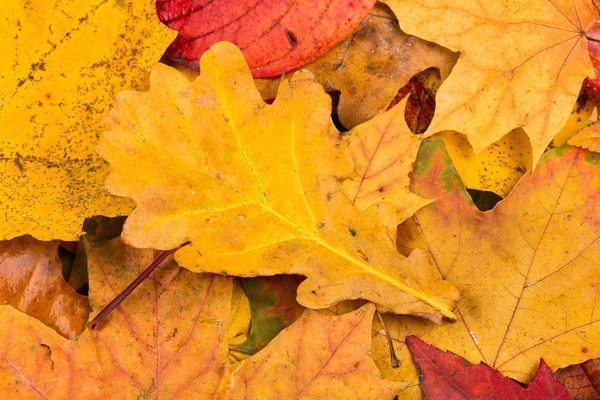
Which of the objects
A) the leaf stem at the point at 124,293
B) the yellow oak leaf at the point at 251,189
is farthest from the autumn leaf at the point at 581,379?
the leaf stem at the point at 124,293

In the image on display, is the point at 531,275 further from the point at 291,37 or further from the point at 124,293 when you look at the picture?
the point at 124,293

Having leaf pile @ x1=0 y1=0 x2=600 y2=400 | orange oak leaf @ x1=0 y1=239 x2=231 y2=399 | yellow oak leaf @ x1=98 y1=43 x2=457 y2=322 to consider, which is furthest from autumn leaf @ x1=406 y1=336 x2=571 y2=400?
orange oak leaf @ x1=0 y1=239 x2=231 y2=399

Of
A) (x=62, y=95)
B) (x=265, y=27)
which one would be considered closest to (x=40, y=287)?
(x=62, y=95)

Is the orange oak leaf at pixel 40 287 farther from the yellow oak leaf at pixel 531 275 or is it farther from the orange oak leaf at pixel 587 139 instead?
the orange oak leaf at pixel 587 139

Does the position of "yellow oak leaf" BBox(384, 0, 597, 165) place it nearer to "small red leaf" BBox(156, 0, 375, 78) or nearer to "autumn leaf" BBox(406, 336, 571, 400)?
"small red leaf" BBox(156, 0, 375, 78)

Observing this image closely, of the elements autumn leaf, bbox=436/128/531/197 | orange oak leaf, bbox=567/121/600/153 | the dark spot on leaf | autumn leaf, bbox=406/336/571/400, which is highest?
the dark spot on leaf

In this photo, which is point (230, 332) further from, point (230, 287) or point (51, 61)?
point (51, 61)
